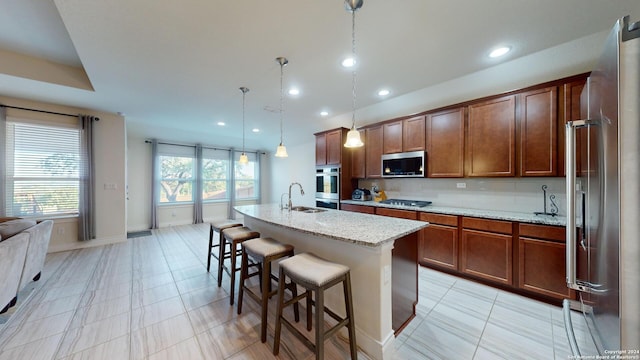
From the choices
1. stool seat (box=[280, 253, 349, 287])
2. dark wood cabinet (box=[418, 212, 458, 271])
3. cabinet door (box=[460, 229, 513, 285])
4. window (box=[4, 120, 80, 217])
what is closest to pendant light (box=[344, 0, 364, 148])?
stool seat (box=[280, 253, 349, 287])

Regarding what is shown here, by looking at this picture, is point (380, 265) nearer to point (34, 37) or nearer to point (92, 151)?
point (34, 37)

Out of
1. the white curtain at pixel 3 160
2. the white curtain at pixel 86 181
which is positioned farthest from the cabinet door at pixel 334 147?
the white curtain at pixel 3 160

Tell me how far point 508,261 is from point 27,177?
718 centimetres

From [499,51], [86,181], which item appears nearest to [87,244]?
[86,181]

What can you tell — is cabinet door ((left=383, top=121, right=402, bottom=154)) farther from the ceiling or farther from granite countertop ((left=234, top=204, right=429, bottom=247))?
granite countertop ((left=234, top=204, right=429, bottom=247))

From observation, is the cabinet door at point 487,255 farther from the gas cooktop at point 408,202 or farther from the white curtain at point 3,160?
the white curtain at point 3,160

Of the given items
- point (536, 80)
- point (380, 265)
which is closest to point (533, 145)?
point (536, 80)

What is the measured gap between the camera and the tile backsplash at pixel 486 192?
8.13 feet

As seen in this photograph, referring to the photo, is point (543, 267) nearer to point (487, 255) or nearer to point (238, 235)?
point (487, 255)

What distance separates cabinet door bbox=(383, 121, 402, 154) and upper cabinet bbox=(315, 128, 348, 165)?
0.88 meters

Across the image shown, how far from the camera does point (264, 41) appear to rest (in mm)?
2113

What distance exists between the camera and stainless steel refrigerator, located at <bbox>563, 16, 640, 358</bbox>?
75 centimetres

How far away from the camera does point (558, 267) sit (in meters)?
2.05

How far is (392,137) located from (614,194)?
297cm
